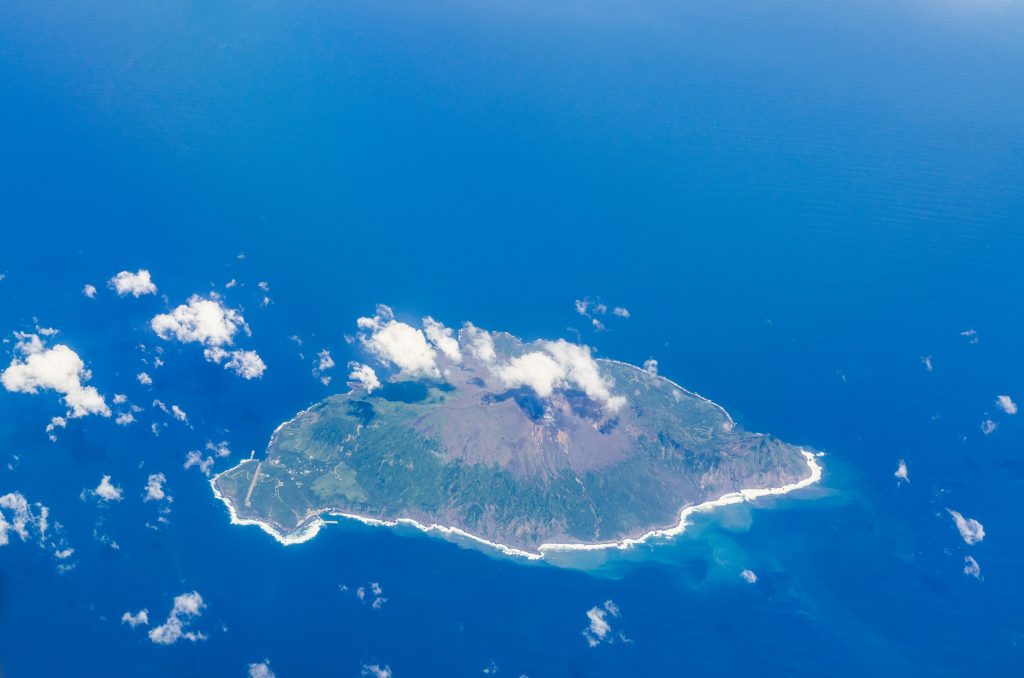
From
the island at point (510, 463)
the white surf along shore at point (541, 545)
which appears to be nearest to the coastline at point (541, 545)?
the white surf along shore at point (541, 545)

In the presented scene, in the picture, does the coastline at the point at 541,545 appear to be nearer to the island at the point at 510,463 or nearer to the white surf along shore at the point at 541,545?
the white surf along shore at the point at 541,545

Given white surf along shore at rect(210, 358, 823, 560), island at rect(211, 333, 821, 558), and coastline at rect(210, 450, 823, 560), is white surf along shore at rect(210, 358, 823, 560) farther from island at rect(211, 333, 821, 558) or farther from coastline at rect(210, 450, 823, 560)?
island at rect(211, 333, 821, 558)

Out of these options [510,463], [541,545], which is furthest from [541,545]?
[510,463]

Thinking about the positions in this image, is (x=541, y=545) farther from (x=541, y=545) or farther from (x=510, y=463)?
(x=510, y=463)

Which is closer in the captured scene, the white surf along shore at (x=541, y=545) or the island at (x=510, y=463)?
the white surf along shore at (x=541, y=545)

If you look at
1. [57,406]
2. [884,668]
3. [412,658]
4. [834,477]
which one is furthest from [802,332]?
[57,406]
